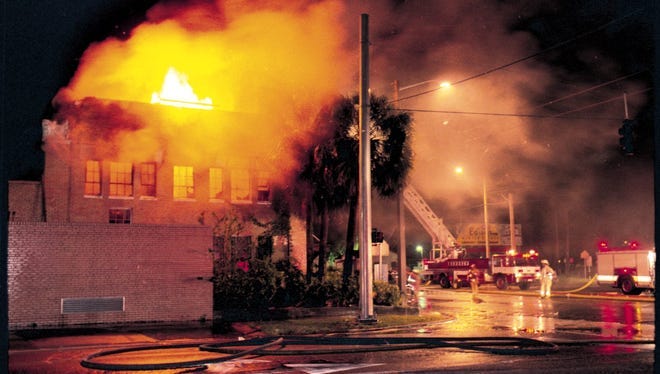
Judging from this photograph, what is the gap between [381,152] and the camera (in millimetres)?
22938

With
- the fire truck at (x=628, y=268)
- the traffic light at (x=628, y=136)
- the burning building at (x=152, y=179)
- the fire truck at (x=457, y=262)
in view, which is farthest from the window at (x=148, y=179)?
the fire truck at (x=628, y=268)

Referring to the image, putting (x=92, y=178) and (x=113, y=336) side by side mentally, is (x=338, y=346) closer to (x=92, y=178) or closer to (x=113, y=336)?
(x=113, y=336)

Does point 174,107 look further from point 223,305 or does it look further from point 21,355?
point 21,355

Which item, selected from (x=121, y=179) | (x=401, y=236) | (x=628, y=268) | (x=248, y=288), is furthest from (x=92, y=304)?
(x=628, y=268)

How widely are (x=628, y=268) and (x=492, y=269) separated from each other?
9.86 m

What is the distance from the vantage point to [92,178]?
1019 inches

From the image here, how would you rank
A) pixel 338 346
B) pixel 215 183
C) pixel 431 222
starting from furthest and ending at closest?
pixel 431 222 < pixel 215 183 < pixel 338 346

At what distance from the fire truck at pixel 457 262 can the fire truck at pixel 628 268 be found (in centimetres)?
603

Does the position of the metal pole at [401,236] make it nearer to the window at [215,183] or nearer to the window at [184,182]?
the window at [215,183]

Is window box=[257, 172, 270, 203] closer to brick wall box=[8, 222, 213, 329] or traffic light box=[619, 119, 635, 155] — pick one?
brick wall box=[8, 222, 213, 329]

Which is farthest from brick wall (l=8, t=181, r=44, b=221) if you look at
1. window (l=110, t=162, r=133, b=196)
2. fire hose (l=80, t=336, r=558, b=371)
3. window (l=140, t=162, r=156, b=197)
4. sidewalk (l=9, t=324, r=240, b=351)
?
fire hose (l=80, t=336, r=558, b=371)

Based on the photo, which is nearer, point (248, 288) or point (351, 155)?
point (248, 288)

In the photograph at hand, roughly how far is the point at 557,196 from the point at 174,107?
43034 mm

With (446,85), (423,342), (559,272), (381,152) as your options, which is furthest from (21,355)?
(559,272)
